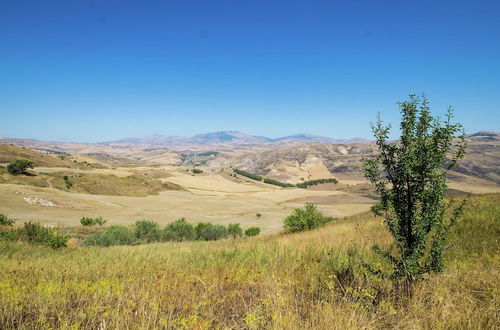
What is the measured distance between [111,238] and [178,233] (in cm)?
909

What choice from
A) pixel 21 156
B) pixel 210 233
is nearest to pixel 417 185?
pixel 210 233

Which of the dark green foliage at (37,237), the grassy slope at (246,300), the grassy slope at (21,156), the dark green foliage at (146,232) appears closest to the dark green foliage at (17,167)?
the grassy slope at (21,156)

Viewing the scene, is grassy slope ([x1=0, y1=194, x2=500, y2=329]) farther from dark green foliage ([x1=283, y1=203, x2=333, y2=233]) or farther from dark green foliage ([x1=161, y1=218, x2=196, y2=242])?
dark green foliage ([x1=161, y1=218, x2=196, y2=242])

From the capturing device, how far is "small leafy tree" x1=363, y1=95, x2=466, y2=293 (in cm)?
511

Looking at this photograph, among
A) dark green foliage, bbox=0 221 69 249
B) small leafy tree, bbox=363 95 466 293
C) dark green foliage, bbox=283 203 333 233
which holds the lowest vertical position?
dark green foliage, bbox=283 203 333 233

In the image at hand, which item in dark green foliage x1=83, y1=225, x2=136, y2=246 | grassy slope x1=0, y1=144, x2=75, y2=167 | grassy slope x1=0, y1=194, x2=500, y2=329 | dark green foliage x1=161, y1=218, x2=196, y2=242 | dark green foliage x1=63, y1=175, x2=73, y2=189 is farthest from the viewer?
grassy slope x1=0, y1=144, x2=75, y2=167

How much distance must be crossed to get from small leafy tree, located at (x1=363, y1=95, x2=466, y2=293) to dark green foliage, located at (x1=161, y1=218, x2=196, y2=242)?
86.6 ft

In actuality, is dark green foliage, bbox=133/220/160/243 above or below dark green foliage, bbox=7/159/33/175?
below

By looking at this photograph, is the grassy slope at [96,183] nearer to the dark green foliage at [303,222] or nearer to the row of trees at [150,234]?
the row of trees at [150,234]

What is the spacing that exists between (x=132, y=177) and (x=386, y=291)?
11237 cm

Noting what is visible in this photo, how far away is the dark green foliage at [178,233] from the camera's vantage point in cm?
2978

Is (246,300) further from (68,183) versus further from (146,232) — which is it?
(68,183)

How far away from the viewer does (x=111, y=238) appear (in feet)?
74.6

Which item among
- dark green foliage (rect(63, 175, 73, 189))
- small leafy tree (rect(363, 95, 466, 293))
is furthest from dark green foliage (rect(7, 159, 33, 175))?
small leafy tree (rect(363, 95, 466, 293))
